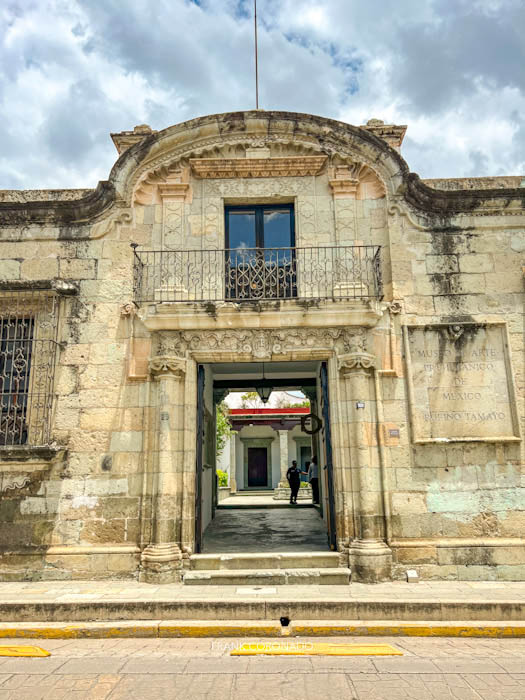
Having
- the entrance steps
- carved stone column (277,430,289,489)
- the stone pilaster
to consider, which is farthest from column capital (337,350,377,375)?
carved stone column (277,430,289,489)

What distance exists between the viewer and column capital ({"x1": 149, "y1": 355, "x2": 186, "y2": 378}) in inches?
287

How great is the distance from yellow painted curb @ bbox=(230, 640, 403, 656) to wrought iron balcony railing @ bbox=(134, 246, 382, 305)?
4.53 m

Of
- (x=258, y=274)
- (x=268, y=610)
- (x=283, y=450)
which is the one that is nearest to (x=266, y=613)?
(x=268, y=610)

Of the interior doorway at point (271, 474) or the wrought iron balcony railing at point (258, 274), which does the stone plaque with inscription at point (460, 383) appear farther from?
the interior doorway at point (271, 474)

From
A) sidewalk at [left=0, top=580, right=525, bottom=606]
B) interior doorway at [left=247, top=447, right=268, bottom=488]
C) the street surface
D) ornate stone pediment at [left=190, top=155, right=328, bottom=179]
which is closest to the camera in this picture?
the street surface

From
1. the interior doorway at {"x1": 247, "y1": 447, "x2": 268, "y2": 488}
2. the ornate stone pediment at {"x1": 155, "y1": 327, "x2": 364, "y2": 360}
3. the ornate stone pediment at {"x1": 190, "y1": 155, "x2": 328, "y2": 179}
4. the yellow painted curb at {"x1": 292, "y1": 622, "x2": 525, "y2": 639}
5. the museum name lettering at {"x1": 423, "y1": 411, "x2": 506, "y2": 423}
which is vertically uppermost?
the ornate stone pediment at {"x1": 190, "y1": 155, "x2": 328, "y2": 179}

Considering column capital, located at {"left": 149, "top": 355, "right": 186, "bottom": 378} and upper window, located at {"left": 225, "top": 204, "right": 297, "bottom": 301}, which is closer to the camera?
column capital, located at {"left": 149, "top": 355, "right": 186, "bottom": 378}

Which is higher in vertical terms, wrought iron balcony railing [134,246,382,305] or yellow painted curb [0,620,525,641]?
wrought iron balcony railing [134,246,382,305]

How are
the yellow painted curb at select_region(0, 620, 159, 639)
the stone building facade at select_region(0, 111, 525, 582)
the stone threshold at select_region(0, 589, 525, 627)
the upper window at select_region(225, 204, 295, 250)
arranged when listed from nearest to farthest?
the yellow painted curb at select_region(0, 620, 159, 639) < the stone threshold at select_region(0, 589, 525, 627) < the stone building facade at select_region(0, 111, 525, 582) < the upper window at select_region(225, 204, 295, 250)

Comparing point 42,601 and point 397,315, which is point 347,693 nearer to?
point 42,601

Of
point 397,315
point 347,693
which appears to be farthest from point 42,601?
point 397,315

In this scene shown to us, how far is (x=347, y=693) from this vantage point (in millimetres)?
3750

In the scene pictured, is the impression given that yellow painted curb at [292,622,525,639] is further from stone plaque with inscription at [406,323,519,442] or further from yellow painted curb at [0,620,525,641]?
stone plaque with inscription at [406,323,519,442]

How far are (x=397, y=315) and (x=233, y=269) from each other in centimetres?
260
